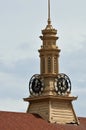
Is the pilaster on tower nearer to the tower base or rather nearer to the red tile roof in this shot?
the tower base

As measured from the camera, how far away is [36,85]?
518 ft

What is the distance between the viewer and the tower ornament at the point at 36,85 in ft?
516

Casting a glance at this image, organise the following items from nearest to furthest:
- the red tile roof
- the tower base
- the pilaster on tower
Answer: the red tile roof
the tower base
the pilaster on tower

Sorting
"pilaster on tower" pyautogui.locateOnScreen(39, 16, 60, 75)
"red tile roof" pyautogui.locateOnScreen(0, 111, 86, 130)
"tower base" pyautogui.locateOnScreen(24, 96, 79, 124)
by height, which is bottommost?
"red tile roof" pyautogui.locateOnScreen(0, 111, 86, 130)

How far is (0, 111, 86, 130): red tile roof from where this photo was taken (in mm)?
145125

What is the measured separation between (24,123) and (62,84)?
12.1 metres

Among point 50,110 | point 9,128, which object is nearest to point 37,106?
point 50,110

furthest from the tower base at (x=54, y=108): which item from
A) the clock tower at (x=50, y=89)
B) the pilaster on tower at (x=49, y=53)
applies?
the pilaster on tower at (x=49, y=53)

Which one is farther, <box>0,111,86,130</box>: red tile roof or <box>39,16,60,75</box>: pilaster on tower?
<box>39,16,60,75</box>: pilaster on tower

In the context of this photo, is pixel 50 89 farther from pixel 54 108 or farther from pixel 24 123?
pixel 24 123

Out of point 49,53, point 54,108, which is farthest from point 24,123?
point 49,53

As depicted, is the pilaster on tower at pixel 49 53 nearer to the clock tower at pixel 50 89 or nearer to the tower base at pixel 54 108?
the clock tower at pixel 50 89

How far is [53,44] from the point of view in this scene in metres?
159

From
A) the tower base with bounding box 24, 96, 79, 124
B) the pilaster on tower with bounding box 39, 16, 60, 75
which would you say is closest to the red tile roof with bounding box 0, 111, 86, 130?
the tower base with bounding box 24, 96, 79, 124
